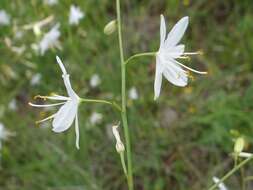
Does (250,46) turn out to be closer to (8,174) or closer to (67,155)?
(67,155)

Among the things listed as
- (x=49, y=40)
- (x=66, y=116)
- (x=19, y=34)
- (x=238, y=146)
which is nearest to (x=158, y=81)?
(x=66, y=116)

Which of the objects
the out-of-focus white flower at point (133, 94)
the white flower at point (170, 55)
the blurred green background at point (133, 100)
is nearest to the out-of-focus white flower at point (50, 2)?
the blurred green background at point (133, 100)

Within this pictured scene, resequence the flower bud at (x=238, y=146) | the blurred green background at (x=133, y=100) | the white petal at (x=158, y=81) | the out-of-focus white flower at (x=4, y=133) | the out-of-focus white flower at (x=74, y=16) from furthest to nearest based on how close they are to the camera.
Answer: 1. the out-of-focus white flower at (x=74, y=16)
2. the out-of-focus white flower at (x=4, y=133)
3. the blurred green background at (x=133, y=100)
4. the flower bud at (x=238, y=146)
5. the white petal at (x=158, y=81)

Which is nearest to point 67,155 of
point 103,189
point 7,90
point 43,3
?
point 103,189

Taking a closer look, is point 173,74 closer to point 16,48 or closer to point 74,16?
point 74,16

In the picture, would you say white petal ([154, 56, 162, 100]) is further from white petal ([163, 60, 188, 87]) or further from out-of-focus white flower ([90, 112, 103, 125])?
out-of-focus white flower ([90, 112, 103, 125])

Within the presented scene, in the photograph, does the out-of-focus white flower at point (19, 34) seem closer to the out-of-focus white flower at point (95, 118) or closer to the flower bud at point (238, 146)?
the out-of-focus white flower at point (95, 118)

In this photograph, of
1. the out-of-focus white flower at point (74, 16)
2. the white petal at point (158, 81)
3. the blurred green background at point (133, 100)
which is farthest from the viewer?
the out-of-focus white flower at point (74, 16)
